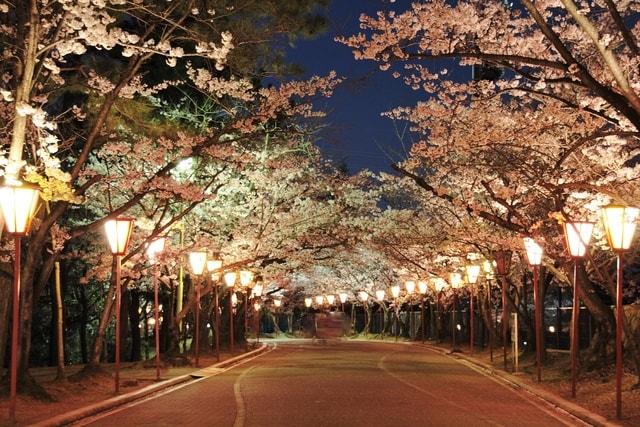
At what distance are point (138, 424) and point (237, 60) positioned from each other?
8586 millimetres

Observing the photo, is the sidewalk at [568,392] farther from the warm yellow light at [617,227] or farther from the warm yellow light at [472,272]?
the warm yellow light at [472,272]

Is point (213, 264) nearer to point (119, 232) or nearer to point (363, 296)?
point (119, 232)

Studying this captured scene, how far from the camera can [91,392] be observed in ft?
61.7

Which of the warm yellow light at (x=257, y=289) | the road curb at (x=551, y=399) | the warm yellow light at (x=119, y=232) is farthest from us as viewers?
the warm yellow light at (x=257, y=289)

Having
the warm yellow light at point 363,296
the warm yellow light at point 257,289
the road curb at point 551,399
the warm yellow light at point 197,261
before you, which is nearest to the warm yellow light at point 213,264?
the warm yellow light at point 197,261

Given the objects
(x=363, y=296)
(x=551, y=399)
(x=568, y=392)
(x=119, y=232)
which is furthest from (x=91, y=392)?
(x=363, y=296)

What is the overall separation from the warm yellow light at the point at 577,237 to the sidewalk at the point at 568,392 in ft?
9.93

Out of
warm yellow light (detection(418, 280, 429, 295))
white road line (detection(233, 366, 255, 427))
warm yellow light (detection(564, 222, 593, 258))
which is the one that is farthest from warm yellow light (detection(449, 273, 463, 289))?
warm yellow light (detection(564, 222, 593, 258))

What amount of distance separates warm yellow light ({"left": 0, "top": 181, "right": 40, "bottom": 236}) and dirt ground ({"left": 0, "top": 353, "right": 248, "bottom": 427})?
3091 mm

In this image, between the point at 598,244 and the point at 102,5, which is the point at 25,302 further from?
the point at 598,244

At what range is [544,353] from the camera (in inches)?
1101

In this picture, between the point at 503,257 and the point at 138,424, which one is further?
the point at 503,257

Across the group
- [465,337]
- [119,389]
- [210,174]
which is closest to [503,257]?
[210,174]

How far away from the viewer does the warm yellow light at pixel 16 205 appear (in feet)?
42.8
